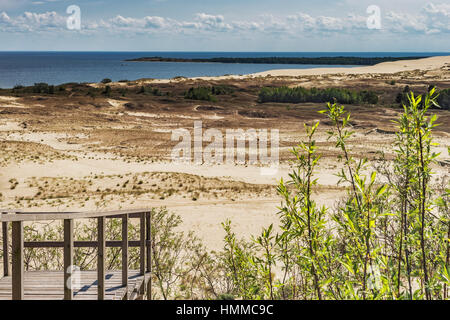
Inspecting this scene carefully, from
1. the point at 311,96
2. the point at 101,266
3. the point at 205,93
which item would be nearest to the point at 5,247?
the point at 101,266

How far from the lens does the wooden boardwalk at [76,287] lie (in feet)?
16.5

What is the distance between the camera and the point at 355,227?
3729mm

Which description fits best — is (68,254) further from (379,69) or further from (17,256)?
(379,69)

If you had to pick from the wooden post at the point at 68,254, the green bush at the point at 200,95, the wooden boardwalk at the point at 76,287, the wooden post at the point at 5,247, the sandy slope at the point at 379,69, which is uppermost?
the sandy slope at the point at 379,69

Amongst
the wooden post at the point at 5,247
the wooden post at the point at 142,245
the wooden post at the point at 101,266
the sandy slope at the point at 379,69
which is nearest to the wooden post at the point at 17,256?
the wooden post at the point at 101,266

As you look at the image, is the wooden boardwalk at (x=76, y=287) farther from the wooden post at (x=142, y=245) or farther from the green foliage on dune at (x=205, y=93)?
the green foliage on dune at (x=205, y=93)

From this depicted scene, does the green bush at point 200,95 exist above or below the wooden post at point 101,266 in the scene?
above

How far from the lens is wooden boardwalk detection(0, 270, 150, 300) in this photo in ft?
16.5

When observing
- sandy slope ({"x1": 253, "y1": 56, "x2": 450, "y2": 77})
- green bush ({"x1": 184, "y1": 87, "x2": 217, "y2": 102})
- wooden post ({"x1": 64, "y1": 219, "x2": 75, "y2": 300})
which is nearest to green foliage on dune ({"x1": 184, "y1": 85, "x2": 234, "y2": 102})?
green bush ({"x1": 184, "y1": 87, "x2": 217, "y2": 102})

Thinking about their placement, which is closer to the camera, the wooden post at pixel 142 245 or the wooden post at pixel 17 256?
the wooden post at pixel 17 256

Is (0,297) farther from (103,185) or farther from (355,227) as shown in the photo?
(103,185)

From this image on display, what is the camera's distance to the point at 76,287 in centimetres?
539

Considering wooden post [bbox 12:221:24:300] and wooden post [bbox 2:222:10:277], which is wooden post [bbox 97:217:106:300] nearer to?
wooden post [bbox 2:222:10:277]
